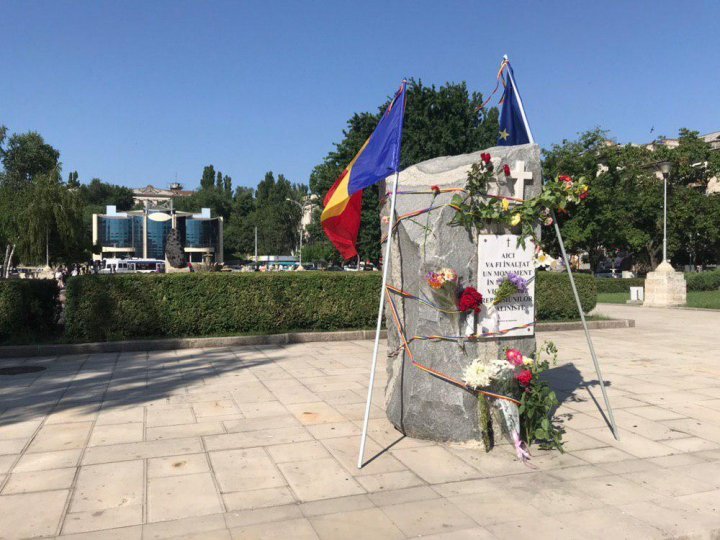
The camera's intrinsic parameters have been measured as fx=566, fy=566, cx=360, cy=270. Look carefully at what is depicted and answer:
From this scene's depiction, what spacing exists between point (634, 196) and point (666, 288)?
72.1 ft

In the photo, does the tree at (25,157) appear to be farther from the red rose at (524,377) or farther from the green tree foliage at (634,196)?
the red rose at (524,377)

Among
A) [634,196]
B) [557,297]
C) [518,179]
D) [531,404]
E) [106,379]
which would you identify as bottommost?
[106,379]

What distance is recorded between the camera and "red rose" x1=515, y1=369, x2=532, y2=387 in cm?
529

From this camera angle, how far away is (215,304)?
12.3 meters

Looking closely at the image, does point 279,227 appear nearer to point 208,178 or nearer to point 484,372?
point 208,178

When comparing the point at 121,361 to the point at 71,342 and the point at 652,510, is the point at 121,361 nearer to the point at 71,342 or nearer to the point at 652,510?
the point at 71,342

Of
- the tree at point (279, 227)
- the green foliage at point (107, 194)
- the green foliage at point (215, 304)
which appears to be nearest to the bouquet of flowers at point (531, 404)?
the green foliage at point (215, 304)

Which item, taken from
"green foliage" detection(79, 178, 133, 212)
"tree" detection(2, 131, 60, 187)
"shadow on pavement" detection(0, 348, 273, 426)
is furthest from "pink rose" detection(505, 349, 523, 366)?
"green foliage" detection(79, 178, 133, 212)

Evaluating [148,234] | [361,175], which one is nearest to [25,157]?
[361,175]

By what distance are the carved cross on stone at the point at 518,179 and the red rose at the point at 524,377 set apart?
1.68 metres

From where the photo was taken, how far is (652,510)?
13.5 ft

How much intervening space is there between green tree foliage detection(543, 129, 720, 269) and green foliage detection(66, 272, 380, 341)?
27442 millimetres

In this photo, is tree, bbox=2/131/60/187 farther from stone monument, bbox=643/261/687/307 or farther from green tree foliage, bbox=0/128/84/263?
stone monument, bbox=643/261/687/307

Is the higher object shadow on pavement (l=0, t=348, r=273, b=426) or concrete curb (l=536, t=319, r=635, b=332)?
concrete curb (l=536, t=319, r=635, b=332)
